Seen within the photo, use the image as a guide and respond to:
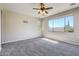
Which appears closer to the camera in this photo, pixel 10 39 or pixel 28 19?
pixel 10 39

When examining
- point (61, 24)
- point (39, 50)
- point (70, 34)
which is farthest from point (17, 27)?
point (70, 34)

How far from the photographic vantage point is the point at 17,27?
623 cm

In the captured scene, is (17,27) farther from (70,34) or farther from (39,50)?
(70,34)

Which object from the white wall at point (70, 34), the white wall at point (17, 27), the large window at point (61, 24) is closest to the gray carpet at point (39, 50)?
the white wall at point (70, 34)

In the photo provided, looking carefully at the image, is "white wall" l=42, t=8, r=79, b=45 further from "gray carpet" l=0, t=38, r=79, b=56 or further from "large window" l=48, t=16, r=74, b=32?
"gray carpet" l=0, t=38, r=79, b=56

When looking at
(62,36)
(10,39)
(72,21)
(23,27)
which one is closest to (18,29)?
(23,27)

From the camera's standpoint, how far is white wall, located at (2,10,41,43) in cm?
541

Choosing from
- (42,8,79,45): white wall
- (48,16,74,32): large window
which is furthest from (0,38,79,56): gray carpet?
(48,16,74,32): large window

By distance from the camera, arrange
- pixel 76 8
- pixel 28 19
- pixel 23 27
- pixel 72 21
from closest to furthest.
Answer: pixel 76 8
pixel 72 21
pixel 23 27
pixel 28 19

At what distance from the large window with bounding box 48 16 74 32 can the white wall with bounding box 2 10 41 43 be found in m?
1.69

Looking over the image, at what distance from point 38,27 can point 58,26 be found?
2.54 meters

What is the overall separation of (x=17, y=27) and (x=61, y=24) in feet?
11.8

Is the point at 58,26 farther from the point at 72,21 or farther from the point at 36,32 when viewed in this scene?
the point at 36,32

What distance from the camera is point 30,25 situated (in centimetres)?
741
